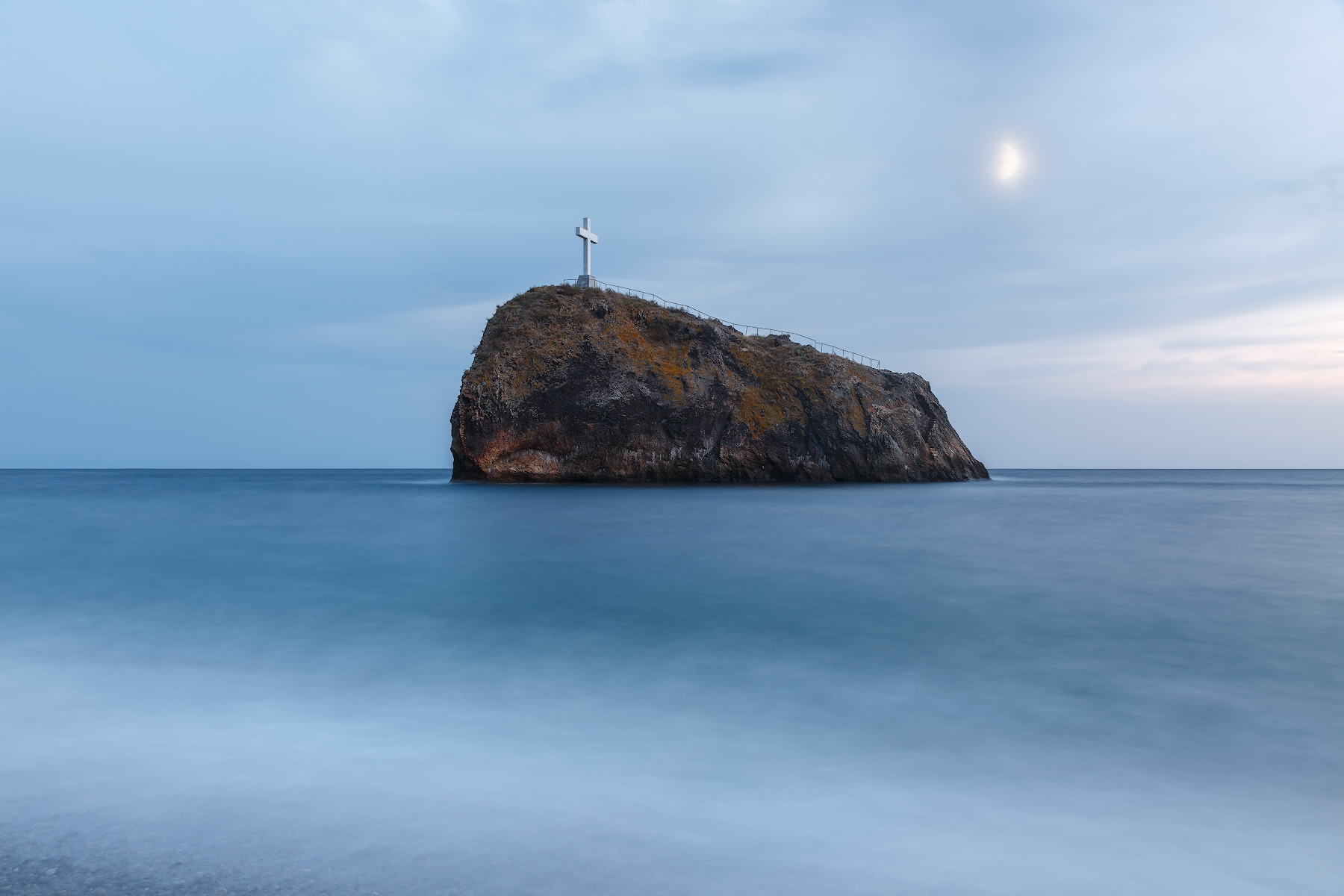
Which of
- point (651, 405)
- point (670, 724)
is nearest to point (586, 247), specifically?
point (651, 405)

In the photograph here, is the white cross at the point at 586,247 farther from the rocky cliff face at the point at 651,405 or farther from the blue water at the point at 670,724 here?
the blue water at the point at 670,724

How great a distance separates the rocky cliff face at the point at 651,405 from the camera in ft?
148

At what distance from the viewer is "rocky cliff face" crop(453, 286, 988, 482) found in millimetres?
44969

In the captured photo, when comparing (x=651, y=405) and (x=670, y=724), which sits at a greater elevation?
(x=651, y=405)

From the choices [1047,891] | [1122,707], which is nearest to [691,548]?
[1122,707]

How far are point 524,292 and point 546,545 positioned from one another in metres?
35.5

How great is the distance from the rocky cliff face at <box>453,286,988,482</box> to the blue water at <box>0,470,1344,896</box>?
29804 mm

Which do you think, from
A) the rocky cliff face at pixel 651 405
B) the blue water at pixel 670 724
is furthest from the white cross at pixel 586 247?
the blue water at pixel 670 724

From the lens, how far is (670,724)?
607 centimetres

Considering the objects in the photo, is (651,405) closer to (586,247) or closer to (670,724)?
(586,247)

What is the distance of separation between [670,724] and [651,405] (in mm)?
40099

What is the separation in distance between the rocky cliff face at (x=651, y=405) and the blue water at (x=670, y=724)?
29.8 meters

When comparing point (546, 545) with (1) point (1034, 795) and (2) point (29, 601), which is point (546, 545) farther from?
(1) point (1034, 795)

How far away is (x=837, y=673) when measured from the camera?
7680 millimetres
